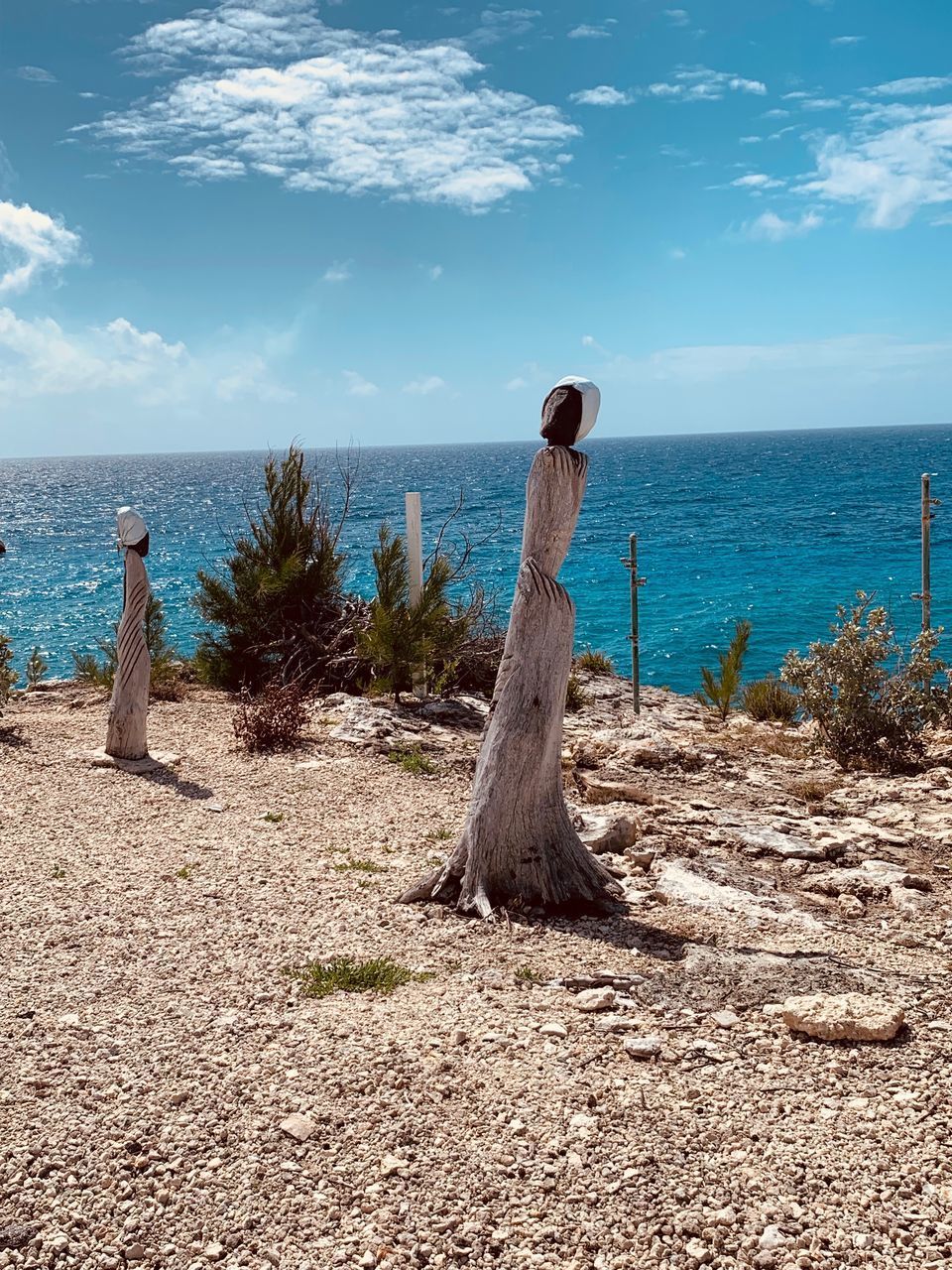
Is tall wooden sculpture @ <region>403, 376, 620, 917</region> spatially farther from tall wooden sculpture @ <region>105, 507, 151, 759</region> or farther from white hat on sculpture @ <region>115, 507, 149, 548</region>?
white hat on sculpture @ <region>115, 507, 149, 548</region>

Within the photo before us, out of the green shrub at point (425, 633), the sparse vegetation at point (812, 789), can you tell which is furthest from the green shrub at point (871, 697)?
the green shrub at point (425, 633)

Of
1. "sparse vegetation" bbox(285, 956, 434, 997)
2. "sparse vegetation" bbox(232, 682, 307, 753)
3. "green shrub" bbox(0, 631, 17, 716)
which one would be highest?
"green shrub" bbox(0, 631, 17, 716)

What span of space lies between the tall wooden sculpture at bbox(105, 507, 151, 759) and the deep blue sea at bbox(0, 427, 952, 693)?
4233mm

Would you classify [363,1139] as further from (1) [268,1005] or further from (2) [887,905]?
(2) [887,905]

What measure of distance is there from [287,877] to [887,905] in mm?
3417

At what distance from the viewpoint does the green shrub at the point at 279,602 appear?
12078mm

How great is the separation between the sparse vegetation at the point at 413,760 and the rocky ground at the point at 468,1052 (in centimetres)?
120

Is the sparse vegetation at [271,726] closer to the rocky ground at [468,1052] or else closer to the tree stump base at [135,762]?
the tree stump base at [135,762]

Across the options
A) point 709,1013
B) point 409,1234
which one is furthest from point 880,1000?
point 409,1234

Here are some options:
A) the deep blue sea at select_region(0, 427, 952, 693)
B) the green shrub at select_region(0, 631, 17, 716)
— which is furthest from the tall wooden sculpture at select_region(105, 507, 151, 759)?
the deep blue sea at select_region(0, 427, 952, 693)

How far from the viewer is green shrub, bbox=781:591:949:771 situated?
8.70 metres

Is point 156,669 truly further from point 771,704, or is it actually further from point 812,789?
point 812,789

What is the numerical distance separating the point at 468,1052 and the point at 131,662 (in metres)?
5.96

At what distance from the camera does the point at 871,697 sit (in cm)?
886
